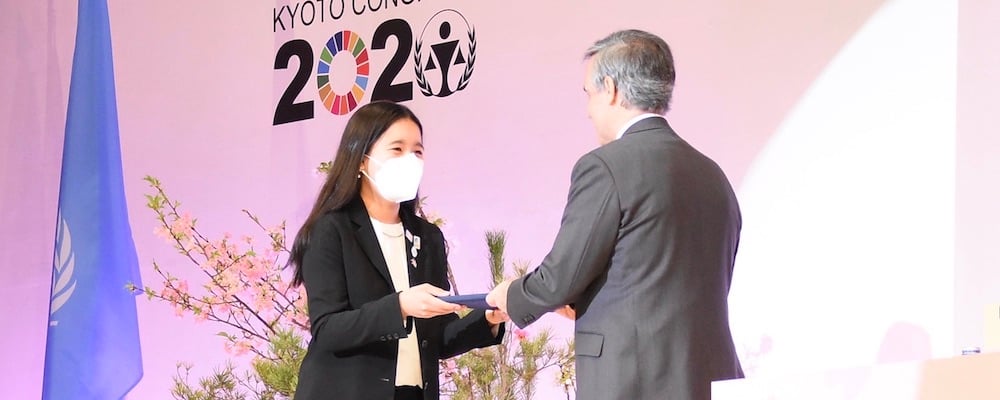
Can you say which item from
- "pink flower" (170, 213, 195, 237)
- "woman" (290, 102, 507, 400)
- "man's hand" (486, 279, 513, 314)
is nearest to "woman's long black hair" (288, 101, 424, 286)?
"woman" (290, 102, 507, 400)

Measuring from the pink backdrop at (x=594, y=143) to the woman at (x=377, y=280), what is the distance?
105 cm

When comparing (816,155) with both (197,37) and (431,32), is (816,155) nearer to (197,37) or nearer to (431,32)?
(431,32)

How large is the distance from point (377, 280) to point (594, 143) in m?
1.43

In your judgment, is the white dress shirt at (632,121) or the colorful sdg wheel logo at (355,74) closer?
the white dress shirt at (632,121)

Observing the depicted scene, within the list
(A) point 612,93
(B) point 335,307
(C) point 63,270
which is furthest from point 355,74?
(A) point 612,93

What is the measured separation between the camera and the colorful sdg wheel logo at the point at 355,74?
4.64 meters

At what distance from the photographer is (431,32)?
4449mm

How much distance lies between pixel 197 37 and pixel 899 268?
329 centimetres

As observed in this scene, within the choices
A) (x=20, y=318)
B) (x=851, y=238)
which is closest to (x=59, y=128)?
(x=20, y=318)

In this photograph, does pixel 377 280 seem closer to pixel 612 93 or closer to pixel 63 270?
pixel 612 93

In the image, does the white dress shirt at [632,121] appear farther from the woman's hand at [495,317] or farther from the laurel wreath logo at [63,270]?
the laurel wreath logo at [63,270]

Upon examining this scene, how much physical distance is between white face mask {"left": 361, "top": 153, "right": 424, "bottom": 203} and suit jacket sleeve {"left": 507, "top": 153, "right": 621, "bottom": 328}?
564 mm

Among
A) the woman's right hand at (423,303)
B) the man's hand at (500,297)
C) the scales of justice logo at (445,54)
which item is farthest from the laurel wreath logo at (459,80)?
the man's hand at (500,297)

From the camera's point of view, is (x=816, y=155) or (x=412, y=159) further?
(x=816, y=155)
